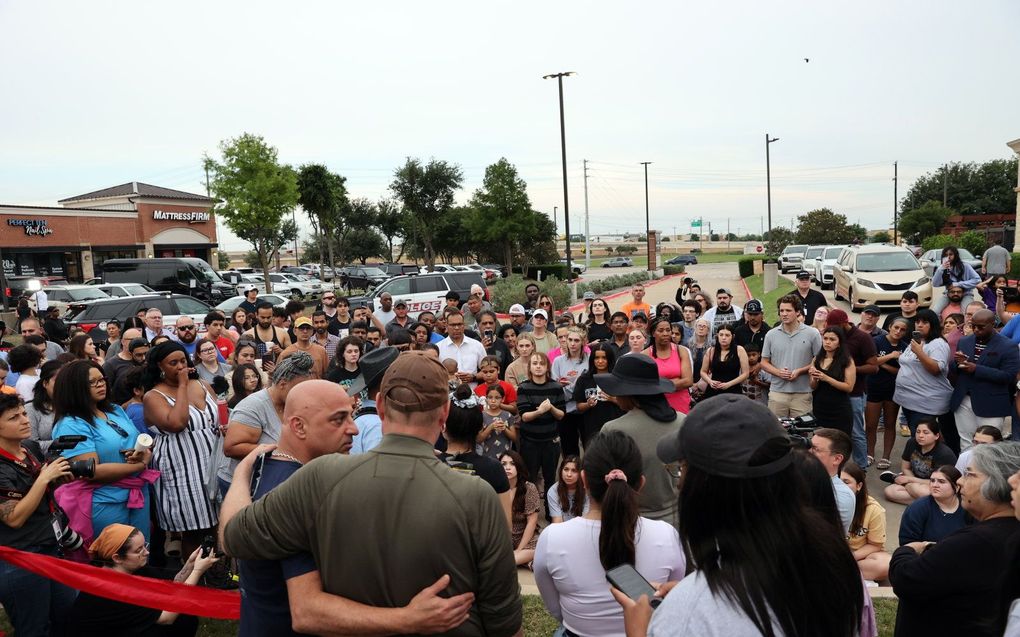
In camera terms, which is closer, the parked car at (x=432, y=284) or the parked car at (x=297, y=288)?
the parked car at (x=432, y=284)

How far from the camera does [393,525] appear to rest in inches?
72.3

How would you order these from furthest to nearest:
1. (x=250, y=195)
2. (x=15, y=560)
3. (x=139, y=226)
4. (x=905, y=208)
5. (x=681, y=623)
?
(x=905, y=208) < (x=139, y=226) < (x=250, y=195) < (x=15, y=560) < (x=681, y=623)

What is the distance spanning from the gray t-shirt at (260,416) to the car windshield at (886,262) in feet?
56.0

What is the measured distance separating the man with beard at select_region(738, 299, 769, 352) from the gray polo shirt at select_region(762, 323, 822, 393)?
2.39 feet

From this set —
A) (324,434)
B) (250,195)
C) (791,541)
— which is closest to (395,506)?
(324,434)

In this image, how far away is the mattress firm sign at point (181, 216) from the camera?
46.3m

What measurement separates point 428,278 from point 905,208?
69656 mm

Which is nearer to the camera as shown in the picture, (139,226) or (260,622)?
(260,622)

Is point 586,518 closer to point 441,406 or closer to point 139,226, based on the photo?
point 441,406

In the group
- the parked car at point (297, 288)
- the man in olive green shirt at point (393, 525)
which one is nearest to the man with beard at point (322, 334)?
the man in olive green shirt at point (393, 525)

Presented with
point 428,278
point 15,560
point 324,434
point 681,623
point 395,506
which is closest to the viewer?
point 681,623

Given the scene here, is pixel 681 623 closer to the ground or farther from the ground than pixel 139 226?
closer to the ground

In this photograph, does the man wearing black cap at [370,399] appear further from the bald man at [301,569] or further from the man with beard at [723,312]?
the man with beard at [723,312]

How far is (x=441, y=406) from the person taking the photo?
6.72ft
